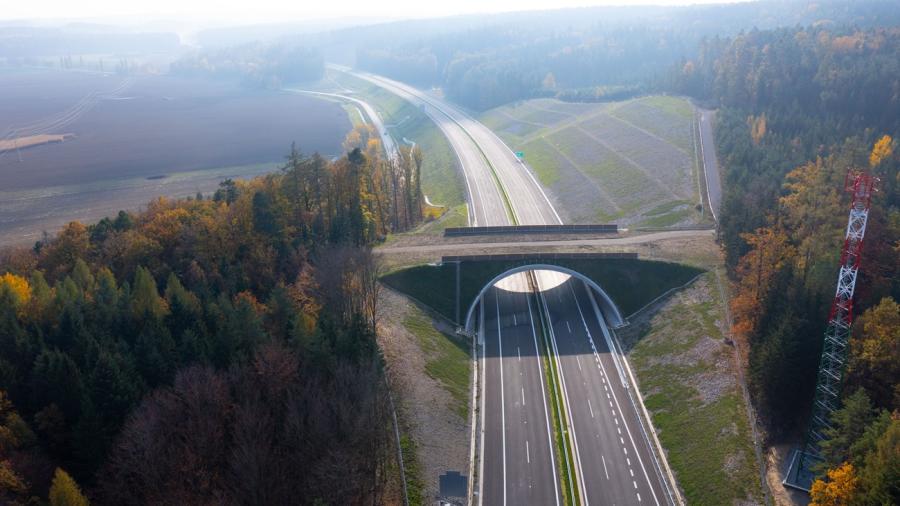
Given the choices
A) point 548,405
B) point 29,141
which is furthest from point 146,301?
point 29,141

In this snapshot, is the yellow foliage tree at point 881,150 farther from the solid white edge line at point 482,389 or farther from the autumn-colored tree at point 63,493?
the autumn-colored tree at point 63,493

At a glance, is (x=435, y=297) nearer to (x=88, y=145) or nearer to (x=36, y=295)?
(x=36, y=295)

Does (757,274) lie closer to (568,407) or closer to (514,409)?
(568,407)

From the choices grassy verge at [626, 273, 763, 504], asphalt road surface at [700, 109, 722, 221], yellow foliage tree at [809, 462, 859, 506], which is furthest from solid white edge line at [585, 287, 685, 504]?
asphalt road surface at [700, 109, 722, 221]

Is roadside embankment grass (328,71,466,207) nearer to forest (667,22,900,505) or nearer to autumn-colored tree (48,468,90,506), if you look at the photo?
forest (667,22,900,505)

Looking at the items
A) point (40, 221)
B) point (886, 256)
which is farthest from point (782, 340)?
point (40, 221)
